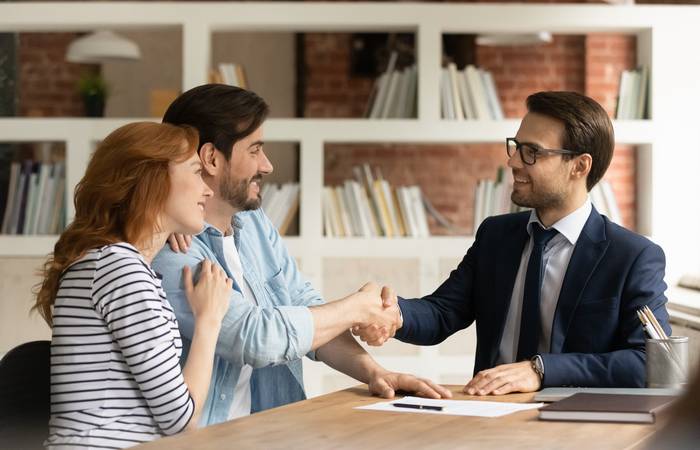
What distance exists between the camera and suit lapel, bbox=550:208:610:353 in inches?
92.0

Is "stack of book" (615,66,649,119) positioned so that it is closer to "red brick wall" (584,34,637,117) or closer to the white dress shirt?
the white dress shirt

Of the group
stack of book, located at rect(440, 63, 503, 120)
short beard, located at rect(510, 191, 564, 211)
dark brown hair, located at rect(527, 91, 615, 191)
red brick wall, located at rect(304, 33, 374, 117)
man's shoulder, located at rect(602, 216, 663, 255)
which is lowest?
man's shoulder, located at rect(602, 216, 663, 255)

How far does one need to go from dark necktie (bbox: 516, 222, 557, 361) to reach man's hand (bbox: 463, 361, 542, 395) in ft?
0.80

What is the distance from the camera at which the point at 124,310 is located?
1.72 metres

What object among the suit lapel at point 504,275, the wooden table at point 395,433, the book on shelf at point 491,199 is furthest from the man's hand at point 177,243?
the book on shelf at point 491,199

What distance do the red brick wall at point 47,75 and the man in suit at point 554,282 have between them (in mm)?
6607

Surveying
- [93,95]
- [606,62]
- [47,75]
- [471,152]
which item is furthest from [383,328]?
[47,75]

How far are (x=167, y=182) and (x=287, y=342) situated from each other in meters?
0.41

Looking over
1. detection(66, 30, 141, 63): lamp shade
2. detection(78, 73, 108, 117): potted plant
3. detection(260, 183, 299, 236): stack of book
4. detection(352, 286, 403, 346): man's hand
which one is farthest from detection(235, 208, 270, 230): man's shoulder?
detection(78, 73, 108, 117): potted plant

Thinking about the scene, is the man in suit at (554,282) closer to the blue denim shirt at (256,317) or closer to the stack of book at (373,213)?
the blue denim shirt at (256,317)

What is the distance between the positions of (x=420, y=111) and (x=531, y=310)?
7.02 feet

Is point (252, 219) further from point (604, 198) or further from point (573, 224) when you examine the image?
point (604, 198)

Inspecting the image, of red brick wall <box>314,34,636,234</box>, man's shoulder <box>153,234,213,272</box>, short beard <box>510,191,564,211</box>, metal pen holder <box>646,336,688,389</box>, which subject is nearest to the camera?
metal pen holder <box>646,336,688,389</box>

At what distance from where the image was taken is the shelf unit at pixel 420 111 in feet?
14.4
